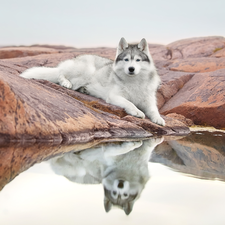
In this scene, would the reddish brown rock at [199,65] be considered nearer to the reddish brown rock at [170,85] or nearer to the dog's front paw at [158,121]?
the reddish brown rock at [170,85]

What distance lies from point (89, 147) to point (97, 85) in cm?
311

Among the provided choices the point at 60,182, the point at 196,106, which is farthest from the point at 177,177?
the point at 196,106

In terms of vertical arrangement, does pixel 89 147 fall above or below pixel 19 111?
below

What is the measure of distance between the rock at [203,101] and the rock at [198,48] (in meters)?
6.43

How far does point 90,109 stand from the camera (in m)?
4.47

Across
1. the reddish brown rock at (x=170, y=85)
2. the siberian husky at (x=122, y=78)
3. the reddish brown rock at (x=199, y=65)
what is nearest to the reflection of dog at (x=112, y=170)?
the siberian husky at (x=122, y=78)

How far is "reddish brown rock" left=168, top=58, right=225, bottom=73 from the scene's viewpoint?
10.6 meters

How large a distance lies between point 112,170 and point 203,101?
5822 mm

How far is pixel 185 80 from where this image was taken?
9273 millimetres

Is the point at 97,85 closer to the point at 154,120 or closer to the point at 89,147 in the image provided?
the point at 154,120

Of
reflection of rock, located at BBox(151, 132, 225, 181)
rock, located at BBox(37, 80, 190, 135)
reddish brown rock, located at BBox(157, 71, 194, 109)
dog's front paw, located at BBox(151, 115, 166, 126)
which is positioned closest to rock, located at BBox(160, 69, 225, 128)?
reddish brown rock, located at BBox(157, 71, 194, 109)

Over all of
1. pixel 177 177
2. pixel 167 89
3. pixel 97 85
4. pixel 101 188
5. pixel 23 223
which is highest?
pixel 23 223

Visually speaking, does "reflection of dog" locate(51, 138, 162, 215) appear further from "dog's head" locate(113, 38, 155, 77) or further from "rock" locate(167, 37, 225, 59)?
"rock" locate(167, 37, 225, 59)

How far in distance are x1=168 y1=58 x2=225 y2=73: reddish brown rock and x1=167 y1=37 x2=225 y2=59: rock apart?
3.36 m
